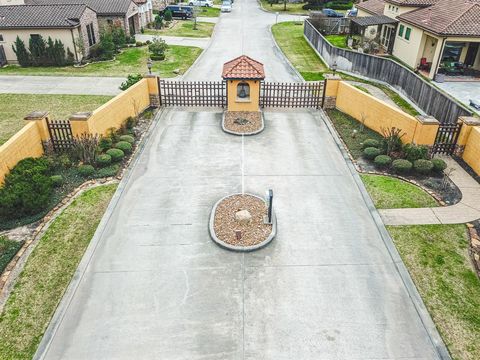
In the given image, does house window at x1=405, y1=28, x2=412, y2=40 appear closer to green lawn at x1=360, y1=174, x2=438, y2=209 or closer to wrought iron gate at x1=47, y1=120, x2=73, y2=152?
green lawn at x1=360, y1=174, x2=438, y2=209

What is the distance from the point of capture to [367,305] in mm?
9328

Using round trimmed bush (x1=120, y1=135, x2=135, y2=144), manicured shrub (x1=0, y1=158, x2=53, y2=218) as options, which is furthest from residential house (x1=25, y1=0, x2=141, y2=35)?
manicured shrub (x1=0, y1=158, x2=53, y2=218)

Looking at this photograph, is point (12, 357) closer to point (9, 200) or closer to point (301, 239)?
point (9, 200)

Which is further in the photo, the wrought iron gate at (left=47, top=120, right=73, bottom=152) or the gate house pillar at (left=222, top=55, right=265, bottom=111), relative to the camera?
the gate house pillar at (left=222, top=55, right=265, bottom=111)

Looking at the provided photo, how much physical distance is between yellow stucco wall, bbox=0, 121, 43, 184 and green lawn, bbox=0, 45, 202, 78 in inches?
532

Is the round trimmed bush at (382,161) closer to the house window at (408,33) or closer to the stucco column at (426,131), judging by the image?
the stucco column at (426,131)

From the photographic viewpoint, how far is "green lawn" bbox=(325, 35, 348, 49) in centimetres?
3569

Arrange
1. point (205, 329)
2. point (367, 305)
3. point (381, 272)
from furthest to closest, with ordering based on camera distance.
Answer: point (381, 272)
point (367, 305)
point (205, 329)

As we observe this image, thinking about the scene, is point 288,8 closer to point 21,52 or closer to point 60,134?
A: point 21,52

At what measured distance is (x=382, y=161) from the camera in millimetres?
15141

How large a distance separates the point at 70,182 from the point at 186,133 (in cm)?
580

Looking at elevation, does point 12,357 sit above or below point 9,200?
below

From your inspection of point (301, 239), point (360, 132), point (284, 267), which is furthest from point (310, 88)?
point (284, 267)

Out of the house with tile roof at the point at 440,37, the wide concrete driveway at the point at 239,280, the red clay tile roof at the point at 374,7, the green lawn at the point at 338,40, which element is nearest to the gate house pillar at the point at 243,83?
the wide concrete driveway at the point at 239,280
